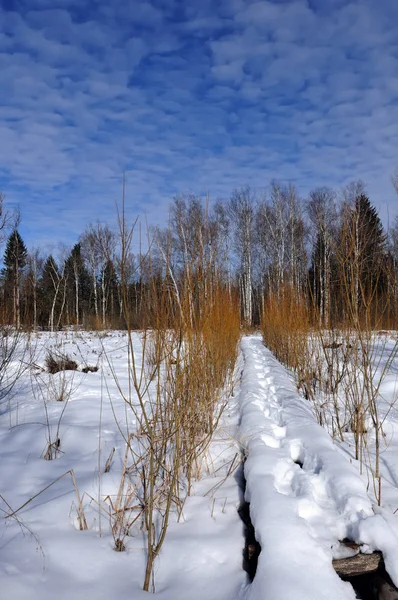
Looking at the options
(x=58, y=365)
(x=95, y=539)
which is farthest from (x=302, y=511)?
(x=58, y=365)

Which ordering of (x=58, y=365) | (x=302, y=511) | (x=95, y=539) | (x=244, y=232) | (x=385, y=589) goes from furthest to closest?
(x=244, y=232) → (x=58, y=365) → (x=302, y=511) → (x=95, y=539) → (x=385, y=589)

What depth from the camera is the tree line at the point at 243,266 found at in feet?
5.70

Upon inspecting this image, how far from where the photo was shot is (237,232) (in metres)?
18.7

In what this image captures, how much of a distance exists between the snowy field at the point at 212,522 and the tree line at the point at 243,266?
24.0 inches

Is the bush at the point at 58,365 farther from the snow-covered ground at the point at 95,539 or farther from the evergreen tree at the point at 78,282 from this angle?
the evergreen tree at the point at 78,282

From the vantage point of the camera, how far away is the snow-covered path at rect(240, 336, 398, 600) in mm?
1184

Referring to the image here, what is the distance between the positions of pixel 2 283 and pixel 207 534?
346 centimetres

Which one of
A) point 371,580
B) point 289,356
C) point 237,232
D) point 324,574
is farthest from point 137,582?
point 237,232

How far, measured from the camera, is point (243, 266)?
19.1 m

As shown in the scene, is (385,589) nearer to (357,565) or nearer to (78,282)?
(357,565)

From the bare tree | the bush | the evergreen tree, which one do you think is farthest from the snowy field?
the evergreen tree

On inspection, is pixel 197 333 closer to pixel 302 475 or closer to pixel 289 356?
pixel 302 475

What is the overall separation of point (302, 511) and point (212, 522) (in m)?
0.40

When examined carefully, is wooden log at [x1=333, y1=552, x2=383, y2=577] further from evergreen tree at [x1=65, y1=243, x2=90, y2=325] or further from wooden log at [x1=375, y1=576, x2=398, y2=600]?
evergreen tree at [x1=65, y1=243, x2=90, y2=325]
